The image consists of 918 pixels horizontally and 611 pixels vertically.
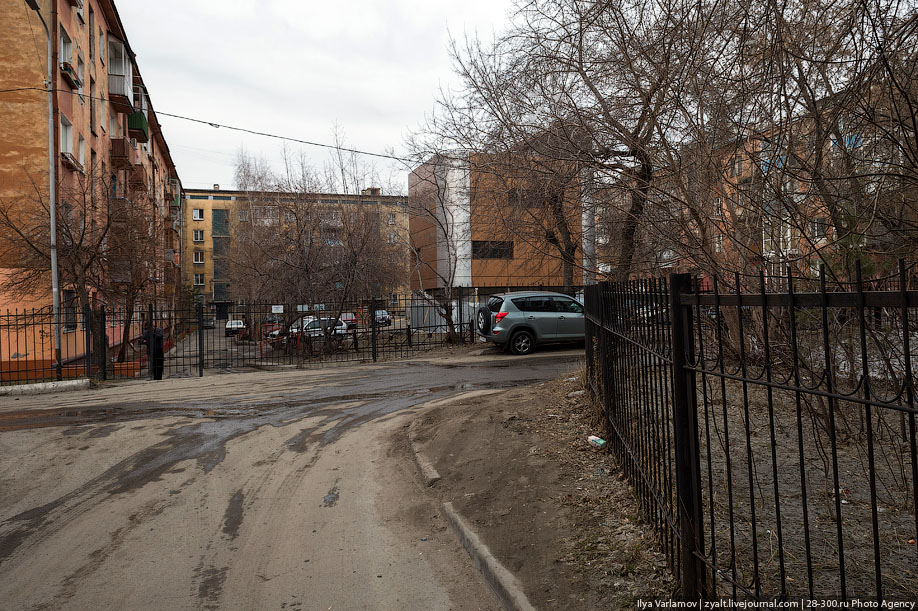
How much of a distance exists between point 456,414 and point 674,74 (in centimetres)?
507

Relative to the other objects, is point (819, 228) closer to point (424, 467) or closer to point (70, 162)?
Answer: point (424, 467)

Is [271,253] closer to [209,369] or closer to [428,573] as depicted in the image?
[209,369]

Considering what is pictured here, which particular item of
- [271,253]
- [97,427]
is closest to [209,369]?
[271,253]

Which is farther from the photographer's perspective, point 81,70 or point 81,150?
point 81,70

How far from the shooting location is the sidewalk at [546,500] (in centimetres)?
370

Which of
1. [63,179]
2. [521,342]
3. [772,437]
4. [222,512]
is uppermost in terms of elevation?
[63,179]

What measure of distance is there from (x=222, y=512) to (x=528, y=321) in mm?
13678

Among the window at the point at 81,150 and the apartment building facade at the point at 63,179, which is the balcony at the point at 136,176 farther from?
the apartment building facade at the point at 63,179

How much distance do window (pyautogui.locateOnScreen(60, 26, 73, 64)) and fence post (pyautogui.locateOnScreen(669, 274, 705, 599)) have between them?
24485mm

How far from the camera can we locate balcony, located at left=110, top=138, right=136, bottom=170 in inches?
1171

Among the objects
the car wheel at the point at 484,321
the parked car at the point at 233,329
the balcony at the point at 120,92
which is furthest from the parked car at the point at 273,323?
the balcony at the point at 120,92

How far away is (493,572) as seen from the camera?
4.05 meters

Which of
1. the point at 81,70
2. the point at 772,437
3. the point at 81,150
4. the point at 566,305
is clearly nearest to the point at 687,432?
the point at 772,437

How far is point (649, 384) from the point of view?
4.16m
